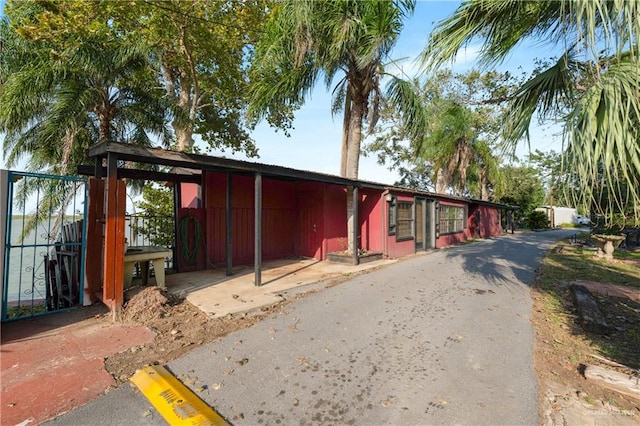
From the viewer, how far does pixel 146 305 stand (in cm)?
454

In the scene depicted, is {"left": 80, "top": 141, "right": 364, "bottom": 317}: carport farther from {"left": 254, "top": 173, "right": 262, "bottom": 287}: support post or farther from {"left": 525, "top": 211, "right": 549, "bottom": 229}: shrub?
{"left": 525, "top": 211, "right": 549, "bottom": 229}: shrub

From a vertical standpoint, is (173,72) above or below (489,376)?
above

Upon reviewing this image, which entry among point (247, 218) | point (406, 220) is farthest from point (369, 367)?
point (406, 220)

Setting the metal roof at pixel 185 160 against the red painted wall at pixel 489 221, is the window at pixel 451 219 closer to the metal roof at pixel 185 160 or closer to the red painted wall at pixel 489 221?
the red painted wall at pixel 489 221

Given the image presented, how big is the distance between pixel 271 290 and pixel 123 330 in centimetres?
254

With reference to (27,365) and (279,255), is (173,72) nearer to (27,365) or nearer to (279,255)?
(279,255)

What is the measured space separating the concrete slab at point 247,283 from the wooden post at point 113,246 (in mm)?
1142

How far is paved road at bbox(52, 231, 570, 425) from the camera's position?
7.89ft

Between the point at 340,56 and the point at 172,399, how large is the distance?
8.78 meters

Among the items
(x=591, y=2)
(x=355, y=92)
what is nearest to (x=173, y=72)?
(x=355, y=92)

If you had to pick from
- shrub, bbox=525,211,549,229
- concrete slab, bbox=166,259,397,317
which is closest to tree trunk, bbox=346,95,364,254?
concrete slab, bbox=166,259,397,317

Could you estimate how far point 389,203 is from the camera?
9898 mm

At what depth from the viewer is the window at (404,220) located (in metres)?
10.5

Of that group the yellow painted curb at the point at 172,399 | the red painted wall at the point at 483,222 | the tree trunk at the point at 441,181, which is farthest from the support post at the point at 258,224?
the tree trunk at the point at 441,181
